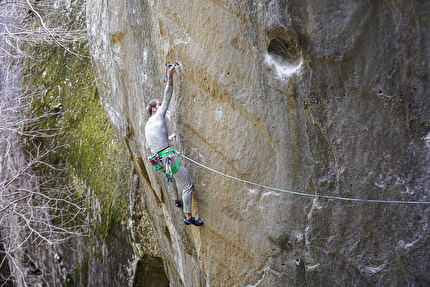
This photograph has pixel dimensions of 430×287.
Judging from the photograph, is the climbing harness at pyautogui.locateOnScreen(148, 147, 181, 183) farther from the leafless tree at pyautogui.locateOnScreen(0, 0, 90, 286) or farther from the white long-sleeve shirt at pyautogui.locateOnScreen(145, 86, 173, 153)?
the leafless tree at pyautogui.locateOnScreen(0, 0, 90, 286)

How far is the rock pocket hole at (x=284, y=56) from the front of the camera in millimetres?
3032

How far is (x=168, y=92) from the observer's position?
3488 mm

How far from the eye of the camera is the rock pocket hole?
9.95 ft

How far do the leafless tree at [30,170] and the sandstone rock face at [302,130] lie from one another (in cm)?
503

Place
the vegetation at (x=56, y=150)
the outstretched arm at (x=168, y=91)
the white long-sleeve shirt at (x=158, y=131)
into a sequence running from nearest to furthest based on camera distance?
1. the outstretched arm at (x=168, y=91)
2. the white long-sleeve shirt at (x=158, y=131)
3. the vegetation at (x=56, y=150)

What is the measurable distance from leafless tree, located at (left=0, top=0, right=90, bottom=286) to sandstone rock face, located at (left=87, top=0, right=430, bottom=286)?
5.03 m

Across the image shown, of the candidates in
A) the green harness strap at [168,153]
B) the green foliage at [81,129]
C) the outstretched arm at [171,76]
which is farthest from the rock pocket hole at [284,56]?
the green foliage at [81,129]

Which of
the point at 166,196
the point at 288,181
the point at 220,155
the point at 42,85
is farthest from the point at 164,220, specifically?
the point at 42,85

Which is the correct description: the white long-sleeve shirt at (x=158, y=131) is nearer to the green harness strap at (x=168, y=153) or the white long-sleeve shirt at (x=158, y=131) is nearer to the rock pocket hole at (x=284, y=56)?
the green harness strap at (x=168, y=153)

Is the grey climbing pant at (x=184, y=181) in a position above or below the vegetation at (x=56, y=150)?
above

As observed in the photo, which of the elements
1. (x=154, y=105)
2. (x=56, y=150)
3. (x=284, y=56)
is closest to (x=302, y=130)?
(x=284, y=56)

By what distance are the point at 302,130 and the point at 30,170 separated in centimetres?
797

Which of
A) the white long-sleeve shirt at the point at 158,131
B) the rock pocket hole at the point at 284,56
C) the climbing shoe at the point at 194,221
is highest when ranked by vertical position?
the rock pocket hole at the point at 284,56

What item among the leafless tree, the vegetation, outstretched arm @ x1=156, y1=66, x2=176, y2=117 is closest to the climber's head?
outstretched arm @ x1=156, y1=66, x2=176, y2=117
